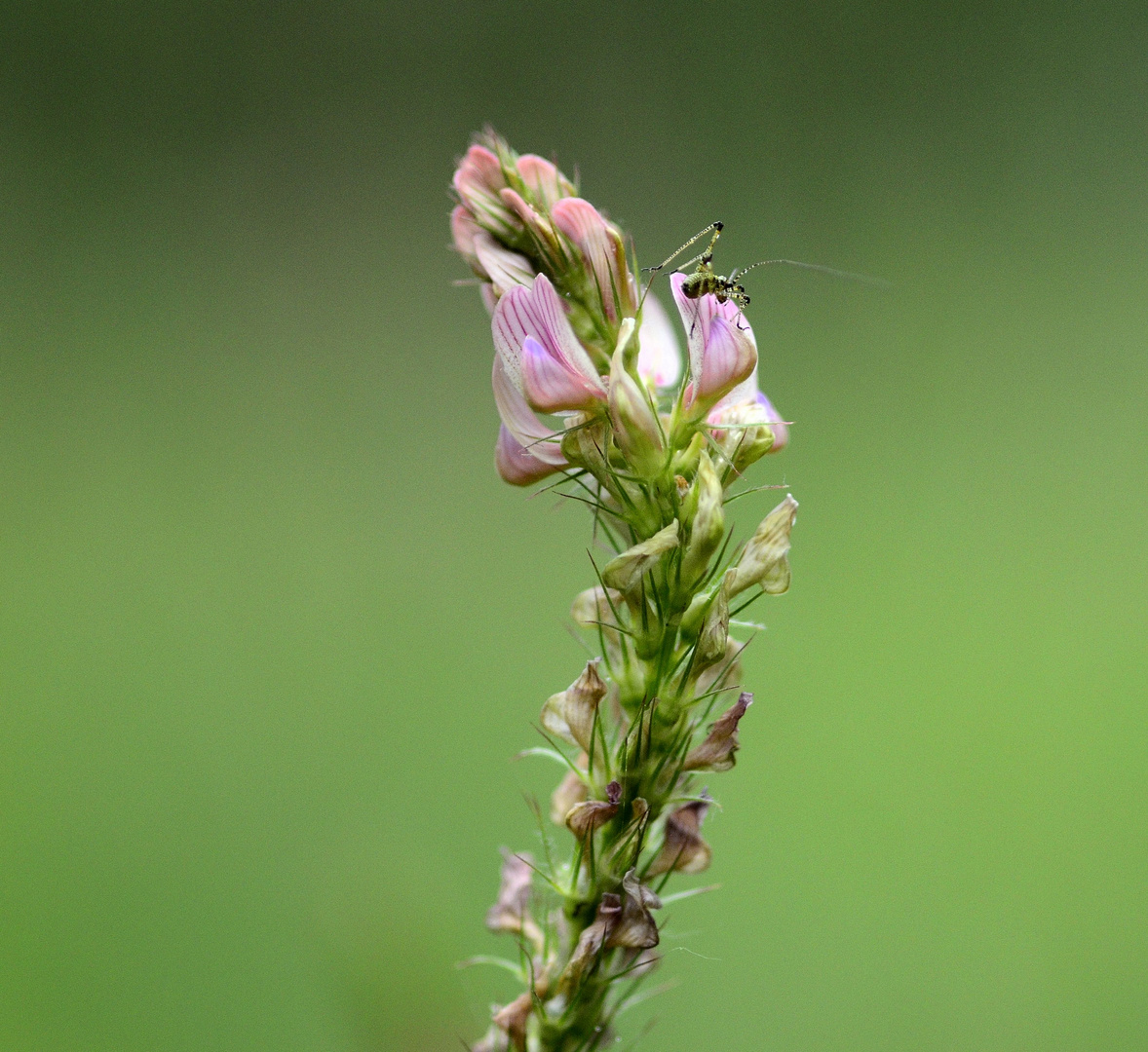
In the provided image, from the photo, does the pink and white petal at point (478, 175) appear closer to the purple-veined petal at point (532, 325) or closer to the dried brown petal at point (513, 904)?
the purple-veined petal at point (532, 325)

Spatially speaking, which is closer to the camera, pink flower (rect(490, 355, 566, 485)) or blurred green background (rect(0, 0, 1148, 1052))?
pink flower (rect(490, 355, 566, 485))

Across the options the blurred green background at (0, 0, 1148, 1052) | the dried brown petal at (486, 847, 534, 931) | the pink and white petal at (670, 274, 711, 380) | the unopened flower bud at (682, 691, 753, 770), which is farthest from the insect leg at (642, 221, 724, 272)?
the blurred green background at (0, 0, 1148, 1052)

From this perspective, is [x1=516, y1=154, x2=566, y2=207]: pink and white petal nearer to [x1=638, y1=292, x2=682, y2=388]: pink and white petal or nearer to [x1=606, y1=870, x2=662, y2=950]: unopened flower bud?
[x1=638, y1=292, x2=682, y2=388]: pink and white petal

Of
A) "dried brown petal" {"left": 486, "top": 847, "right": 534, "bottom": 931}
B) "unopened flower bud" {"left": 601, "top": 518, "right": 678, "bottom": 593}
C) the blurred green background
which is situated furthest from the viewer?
the blurred green background

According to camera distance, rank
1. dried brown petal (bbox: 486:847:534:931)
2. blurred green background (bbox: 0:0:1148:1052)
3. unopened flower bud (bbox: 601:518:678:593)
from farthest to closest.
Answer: blurred green background (bbox: 0:0:1148:1052)
dried brown petal (bbox: 486:847:534:931)
unopened flower bud (bbox: 601:518:678:593)

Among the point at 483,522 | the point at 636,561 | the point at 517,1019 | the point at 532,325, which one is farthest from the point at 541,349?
the point at 483,522

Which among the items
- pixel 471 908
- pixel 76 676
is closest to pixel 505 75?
pixel 76 676

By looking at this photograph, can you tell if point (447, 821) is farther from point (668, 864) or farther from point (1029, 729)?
point (668, 864)
